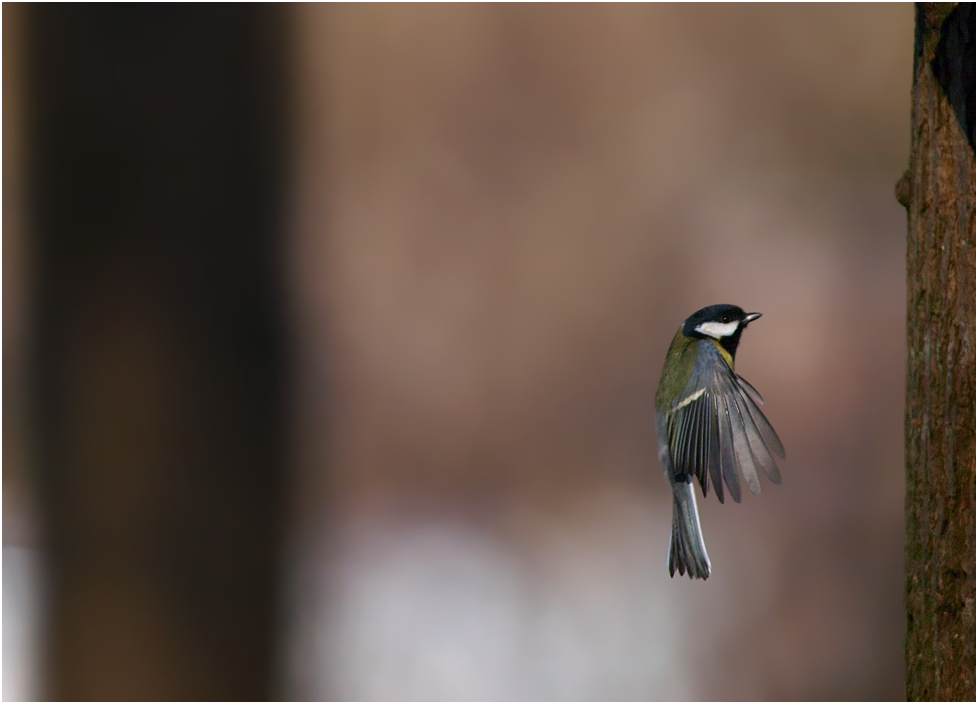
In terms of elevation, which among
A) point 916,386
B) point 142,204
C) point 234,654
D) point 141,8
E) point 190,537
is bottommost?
point 234,654

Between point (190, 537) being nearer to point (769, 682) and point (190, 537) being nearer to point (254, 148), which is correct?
point (254, 148)

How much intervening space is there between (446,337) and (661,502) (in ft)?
1.05

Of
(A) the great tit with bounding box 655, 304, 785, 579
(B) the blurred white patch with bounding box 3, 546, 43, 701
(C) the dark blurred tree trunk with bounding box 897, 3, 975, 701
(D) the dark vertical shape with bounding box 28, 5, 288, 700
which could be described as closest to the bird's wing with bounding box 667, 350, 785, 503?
(A) the great tit with bounding box 655, 304, 785, 579

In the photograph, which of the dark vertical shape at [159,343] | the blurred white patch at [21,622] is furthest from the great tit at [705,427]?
the blurred white patch at [21,622]

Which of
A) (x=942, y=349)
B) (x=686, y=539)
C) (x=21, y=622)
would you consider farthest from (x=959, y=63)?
(x=21, y=622)

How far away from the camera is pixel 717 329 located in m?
0.27

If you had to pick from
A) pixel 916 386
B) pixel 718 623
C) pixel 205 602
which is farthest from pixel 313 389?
pixel 916 386

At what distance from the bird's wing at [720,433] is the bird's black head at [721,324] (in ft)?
0.05

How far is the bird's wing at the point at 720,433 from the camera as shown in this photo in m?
0.23

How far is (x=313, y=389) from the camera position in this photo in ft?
3.14

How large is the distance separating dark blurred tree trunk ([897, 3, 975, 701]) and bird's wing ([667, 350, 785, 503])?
103mm

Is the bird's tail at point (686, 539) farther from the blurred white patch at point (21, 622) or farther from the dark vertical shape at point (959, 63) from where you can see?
the blurred white patch at point (21, 622)

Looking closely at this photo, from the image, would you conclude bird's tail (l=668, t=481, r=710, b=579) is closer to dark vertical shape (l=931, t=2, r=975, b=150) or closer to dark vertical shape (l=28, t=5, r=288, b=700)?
dark vertical shape (l=931, t=2, r=975, b=150)

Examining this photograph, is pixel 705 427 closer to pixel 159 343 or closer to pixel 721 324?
pixel 721 324
